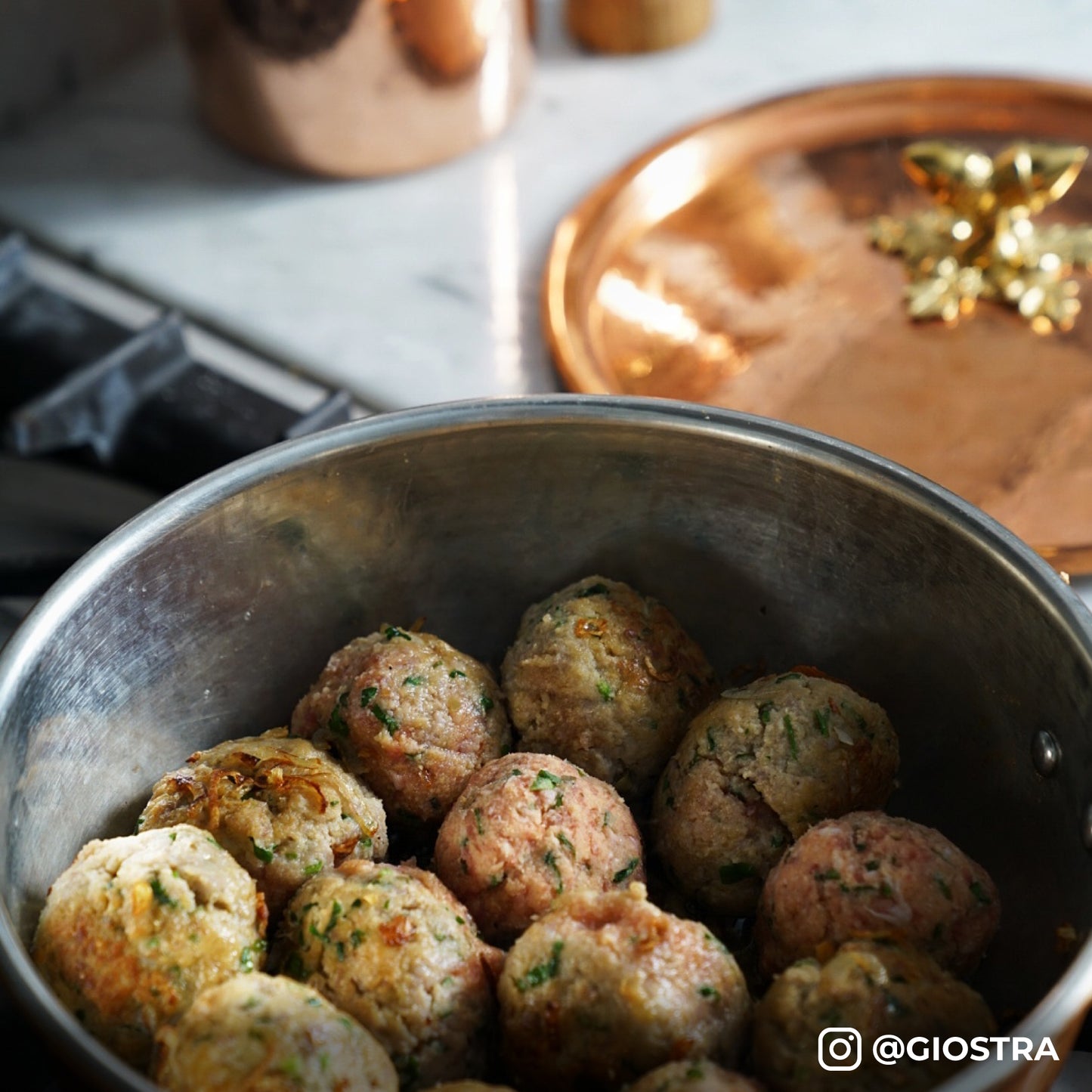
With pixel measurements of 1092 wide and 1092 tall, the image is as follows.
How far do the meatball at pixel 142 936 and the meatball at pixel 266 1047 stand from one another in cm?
3

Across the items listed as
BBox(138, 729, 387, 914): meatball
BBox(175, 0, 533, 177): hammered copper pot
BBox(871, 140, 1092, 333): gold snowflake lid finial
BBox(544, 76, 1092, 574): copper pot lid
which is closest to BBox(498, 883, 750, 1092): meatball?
BBox(138, 729, 387, 914): meatball

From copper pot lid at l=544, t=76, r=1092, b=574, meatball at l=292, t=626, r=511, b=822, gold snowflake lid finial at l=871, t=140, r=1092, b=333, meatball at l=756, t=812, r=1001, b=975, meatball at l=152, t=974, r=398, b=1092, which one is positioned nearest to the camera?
meatball at l=152, t=974, r=398, b=1092

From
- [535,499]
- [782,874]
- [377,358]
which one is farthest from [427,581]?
[377,358]

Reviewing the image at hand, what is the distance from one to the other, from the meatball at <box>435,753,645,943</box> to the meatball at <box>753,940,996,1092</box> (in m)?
0.14

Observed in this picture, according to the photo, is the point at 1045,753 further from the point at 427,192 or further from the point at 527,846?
the point at 427,192

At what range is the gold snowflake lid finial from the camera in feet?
4.60

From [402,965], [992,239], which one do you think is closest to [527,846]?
[402,965]

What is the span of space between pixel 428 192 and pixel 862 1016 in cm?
121

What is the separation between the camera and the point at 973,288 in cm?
142

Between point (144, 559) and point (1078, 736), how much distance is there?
58 centimetres

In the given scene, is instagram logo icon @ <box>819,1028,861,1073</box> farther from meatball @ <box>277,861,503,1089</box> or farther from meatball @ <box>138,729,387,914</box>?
meatball @ <box>138,729,387,914</box>

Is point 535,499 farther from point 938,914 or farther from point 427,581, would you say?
point 938,914

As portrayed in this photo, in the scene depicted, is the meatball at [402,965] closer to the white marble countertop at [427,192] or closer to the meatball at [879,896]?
the meatball at [879,896]

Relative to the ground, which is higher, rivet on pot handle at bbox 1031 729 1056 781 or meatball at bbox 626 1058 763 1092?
rivet on pot handle at bbox 1031 729 1056 781
